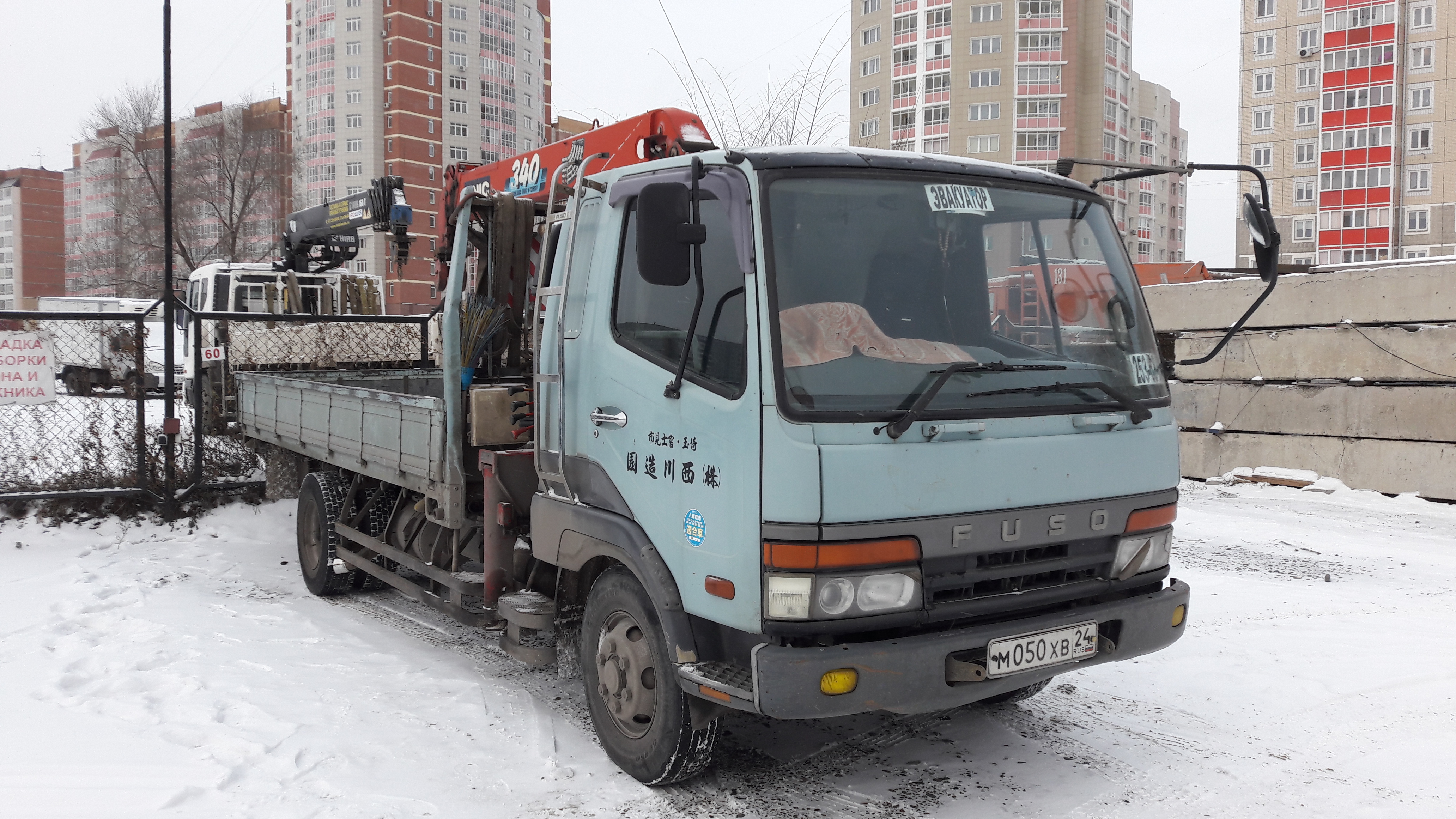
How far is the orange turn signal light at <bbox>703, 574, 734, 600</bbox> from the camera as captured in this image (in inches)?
128

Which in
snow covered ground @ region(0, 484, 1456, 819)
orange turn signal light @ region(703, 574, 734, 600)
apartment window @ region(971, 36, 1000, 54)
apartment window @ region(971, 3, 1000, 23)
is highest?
apartment window @ region(971, 3, 1000, 23)

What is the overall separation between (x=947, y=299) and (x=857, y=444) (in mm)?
749

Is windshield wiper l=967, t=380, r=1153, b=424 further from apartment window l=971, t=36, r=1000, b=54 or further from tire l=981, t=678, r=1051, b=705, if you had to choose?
apartment window l=971, t=36, r=1000, b=54

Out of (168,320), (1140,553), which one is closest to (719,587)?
(1140,553)

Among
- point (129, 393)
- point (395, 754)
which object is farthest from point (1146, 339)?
point (129, 393)

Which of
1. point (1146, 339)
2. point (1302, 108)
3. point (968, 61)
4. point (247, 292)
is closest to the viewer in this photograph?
point (1146, 339)

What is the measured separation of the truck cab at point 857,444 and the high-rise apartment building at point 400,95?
2732 inches

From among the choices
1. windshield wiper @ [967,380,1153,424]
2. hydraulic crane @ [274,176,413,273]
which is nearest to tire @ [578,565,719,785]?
windshield wiper @ [967,380,1153,424]

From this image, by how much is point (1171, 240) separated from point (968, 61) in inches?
1632

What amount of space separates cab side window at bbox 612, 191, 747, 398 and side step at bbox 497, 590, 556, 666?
1330 millimetres

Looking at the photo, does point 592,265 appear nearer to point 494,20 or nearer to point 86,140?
point 86,140

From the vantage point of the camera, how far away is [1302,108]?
58125 mm

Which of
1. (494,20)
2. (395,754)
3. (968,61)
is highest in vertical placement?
(494,20)

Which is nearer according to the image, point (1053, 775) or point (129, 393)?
point (1053, 775)
